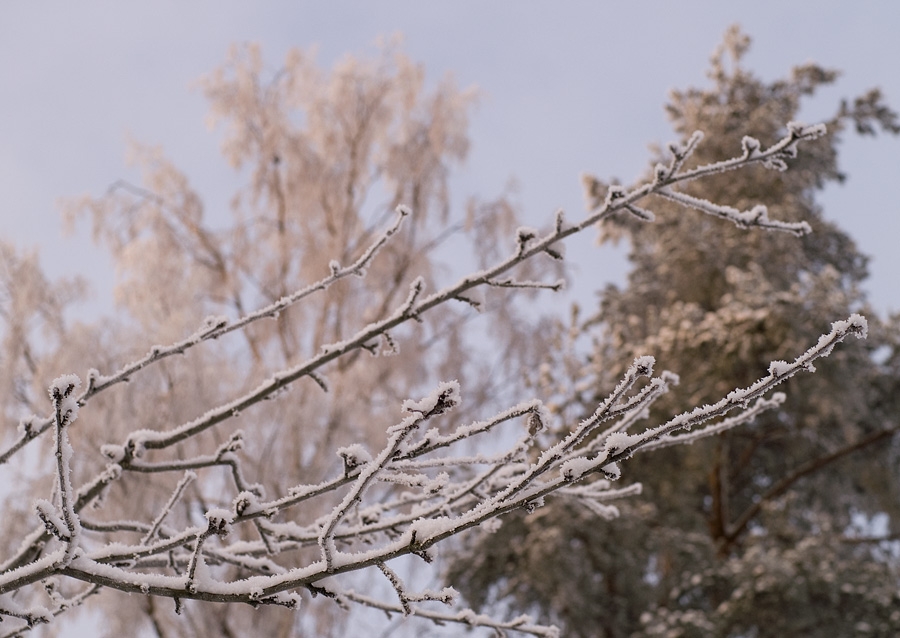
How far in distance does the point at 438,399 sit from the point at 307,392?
4.99 meters

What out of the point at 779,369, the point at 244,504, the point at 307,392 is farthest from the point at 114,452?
the point at 307,392

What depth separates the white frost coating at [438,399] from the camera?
0.95 meters

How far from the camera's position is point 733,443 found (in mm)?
8242

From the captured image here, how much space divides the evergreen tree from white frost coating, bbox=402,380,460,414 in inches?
191

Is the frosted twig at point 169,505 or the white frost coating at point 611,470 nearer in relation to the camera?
the white frost coating at point 611,470

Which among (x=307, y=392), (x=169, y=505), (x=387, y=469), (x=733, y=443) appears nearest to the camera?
(x=387, y=469)

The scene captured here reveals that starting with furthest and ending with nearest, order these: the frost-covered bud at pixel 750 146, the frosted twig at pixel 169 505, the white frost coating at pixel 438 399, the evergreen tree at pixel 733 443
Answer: the evergreen tree at pixel 733 443 < the frosted twig at pixel 169 505 < the frost-covered bud at pixel 750 146 < the white frost coating at pixel 438 399

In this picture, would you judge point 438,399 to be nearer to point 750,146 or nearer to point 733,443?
point 750,146

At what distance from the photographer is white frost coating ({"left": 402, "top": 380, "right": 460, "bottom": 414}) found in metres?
0.95

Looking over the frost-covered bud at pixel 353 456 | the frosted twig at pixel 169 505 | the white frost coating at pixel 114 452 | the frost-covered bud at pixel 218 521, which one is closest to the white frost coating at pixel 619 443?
the frost-covered bud at pixel 353 456

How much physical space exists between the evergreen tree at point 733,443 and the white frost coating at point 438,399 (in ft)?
15.9

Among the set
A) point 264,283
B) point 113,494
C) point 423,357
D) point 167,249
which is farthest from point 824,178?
point 113,494

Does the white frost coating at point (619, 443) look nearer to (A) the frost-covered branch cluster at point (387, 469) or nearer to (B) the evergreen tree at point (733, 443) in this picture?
(A) the frost-covered branch cluster at point (387, 469)

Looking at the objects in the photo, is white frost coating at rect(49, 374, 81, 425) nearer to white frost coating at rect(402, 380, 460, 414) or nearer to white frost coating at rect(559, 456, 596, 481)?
white frost coating at rect(402, 380, 460, 414)
